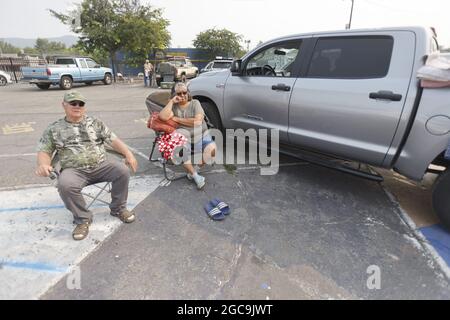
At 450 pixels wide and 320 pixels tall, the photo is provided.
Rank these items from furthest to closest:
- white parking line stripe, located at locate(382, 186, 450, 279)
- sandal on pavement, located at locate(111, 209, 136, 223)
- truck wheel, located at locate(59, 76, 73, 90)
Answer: truck wheel, located at locate(59, 76, 73, 90), sandal on pavement, located at locate(111, 209, 136, 223), white parking line stripe, located at locate(382, 186, 450, 279)

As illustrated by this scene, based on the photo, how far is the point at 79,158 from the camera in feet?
8.45

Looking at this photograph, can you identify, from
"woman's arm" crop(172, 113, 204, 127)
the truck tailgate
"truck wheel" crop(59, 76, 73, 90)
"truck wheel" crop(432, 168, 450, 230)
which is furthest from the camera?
"truck wheel" crop(59, 76, 73, 90)

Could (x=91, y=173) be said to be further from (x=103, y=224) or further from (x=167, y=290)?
(x=167, y=290)

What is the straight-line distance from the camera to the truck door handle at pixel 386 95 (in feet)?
8.59

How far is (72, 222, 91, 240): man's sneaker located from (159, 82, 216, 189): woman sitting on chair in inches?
52.5

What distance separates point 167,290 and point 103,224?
1.12m

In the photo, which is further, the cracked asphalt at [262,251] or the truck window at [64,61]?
the truck window at [64,61]

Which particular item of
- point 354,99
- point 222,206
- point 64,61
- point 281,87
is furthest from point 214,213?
point 64,61

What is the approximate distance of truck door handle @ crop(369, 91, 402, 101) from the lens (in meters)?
2.62

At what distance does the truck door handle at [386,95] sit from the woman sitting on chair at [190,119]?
74.8 inches

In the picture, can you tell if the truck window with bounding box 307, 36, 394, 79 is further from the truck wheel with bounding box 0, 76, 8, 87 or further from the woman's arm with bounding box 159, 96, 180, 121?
the truck wheel with bounding box 0, 76, 8, 87

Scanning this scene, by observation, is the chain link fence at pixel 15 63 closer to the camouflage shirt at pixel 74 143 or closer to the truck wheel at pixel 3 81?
the truck wheel at pixel 3 81

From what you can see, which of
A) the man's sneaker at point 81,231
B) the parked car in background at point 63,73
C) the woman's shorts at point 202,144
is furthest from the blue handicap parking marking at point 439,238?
the parked car in background at point 63,73

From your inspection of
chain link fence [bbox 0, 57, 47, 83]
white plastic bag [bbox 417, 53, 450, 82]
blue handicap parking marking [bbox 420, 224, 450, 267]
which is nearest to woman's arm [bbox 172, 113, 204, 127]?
white plastic bag [bbox 417, 53, 450, 82]
